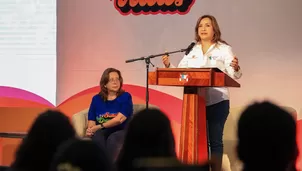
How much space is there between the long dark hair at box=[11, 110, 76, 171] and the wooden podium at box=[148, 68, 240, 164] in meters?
Answer: 1.71

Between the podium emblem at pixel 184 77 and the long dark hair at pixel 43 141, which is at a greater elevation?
the podium emblem at pixel 184 77

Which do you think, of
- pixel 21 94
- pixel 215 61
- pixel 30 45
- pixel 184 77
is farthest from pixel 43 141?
pixel 21 94

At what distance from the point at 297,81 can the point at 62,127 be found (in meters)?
3.68

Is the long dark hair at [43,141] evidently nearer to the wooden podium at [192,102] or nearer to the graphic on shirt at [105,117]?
the wooden podium at [192,102]

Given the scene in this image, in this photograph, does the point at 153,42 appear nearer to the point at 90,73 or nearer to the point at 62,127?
the point at 90,73

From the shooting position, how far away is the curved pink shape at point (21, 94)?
5230 millimetres

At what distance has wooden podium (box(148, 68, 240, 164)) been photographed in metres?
3.07

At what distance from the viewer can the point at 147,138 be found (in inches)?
54.1

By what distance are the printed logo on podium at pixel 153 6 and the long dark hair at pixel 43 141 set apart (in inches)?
143

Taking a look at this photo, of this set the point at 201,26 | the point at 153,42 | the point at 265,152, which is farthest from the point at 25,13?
the point at 265,152

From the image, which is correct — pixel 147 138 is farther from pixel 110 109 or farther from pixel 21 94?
pixel 21 94

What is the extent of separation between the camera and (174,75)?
3125 mm

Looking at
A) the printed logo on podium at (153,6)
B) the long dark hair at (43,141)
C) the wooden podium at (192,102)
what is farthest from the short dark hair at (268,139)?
the printed logo on podium at (153,6)

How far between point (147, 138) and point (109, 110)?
2.96m
